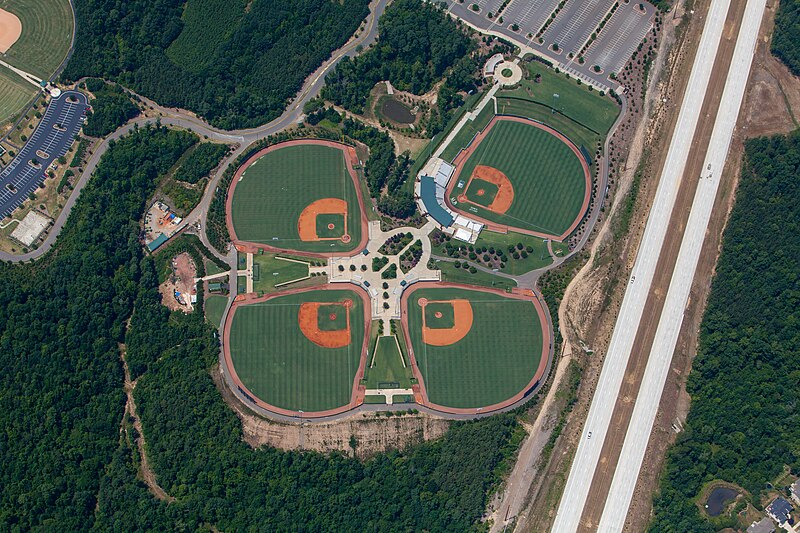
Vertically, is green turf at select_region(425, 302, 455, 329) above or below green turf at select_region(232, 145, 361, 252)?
below

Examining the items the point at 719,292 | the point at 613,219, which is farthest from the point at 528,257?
the point at 719,292

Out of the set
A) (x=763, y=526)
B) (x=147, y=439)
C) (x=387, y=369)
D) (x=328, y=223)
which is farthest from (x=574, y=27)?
(x=147, y=439)

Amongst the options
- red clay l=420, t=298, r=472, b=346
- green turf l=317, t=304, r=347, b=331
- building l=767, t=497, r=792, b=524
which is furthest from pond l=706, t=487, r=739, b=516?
green turf l=317, t=304, r=347, b=331

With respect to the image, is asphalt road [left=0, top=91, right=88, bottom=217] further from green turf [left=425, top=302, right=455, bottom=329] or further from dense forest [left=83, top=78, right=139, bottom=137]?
green turf [left=425, top=302, right=455, bottom=329]

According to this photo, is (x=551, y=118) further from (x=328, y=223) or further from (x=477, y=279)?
(x=328, y=223)

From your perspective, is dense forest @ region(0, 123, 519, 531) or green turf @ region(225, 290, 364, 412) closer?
dense forest @ region(0, 123, 519, 531)
